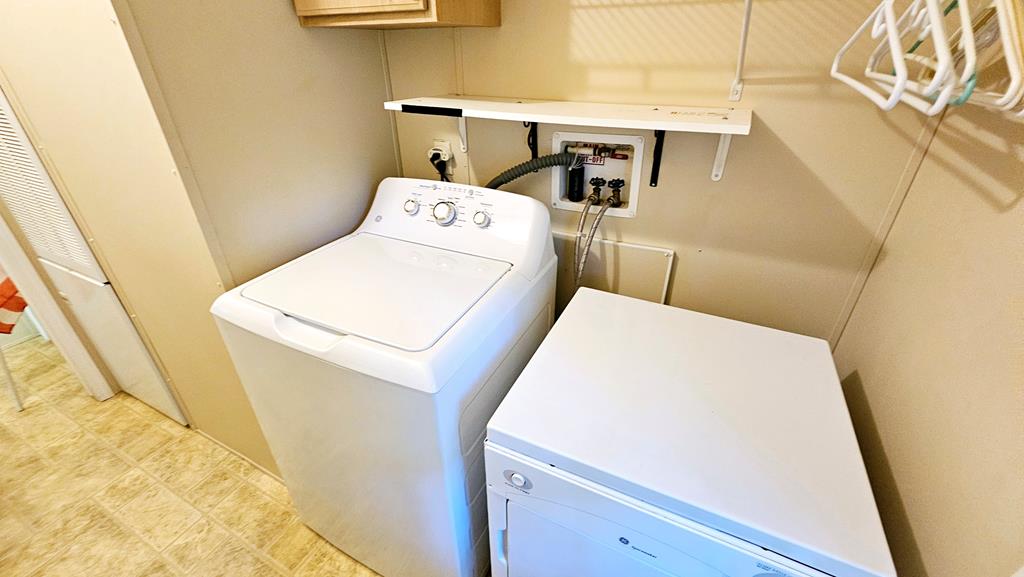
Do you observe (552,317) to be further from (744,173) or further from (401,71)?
(401,71)

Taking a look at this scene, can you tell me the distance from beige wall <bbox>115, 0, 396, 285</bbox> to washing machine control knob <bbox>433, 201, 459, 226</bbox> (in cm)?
40

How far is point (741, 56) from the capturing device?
105 cm

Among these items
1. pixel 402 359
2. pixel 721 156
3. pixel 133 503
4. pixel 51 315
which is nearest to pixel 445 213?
pixel 402 359

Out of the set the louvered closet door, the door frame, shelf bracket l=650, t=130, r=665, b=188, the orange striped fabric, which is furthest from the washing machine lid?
the orange striped fabric

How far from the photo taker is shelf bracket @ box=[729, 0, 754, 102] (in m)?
1.00

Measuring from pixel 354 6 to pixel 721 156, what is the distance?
1.08 meters

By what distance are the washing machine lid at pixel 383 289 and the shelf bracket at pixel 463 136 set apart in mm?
426

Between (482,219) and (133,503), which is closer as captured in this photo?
(482,219)

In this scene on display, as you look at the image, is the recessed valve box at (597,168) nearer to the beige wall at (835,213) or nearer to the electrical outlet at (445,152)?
the beige wall at (835,213)

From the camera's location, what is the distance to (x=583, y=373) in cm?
97

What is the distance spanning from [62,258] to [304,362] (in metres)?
1.44

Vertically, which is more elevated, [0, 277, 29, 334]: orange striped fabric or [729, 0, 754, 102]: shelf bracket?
[729, 0, 754, 102]: shelf bracket

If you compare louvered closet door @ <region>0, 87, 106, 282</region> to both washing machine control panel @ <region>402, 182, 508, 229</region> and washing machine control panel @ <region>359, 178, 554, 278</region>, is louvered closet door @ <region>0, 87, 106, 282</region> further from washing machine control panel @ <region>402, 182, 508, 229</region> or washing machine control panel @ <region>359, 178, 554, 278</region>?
washing machine control panel @ <region>402, 182, 508, 229</region>

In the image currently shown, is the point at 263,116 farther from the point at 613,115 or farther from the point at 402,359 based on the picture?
the point at 613,115
